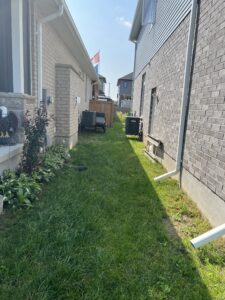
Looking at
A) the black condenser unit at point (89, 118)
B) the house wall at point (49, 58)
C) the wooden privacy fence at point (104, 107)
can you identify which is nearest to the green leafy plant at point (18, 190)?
the house wall at point (49, 58)

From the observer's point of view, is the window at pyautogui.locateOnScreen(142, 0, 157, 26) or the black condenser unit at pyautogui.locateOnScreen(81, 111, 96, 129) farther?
the black condenser unit at pyautogui.locateOnScreen(81, 111, 96, 129)

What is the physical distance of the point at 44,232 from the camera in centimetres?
247

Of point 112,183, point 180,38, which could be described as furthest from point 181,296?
point 180,38

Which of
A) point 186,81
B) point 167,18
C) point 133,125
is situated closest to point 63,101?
point 186,81

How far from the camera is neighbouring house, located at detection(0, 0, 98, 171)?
3684 mm

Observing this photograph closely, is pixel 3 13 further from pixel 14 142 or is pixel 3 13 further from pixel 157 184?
pixel 157 184

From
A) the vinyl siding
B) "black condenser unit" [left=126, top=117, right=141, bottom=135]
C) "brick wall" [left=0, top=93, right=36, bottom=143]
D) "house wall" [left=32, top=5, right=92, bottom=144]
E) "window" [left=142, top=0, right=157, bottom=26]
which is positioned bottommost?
"black condenser unit" [left=126, top=117, right=141, bottom=135]

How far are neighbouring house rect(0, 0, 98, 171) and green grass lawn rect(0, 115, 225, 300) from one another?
1.17 m

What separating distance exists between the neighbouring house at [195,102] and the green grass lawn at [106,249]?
52 centimetres

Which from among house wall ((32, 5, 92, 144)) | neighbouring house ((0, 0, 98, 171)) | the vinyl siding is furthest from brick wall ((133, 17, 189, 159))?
house wall ((32, 5, 92, 144))

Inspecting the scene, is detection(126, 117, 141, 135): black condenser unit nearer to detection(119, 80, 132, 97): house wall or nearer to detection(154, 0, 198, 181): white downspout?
detection(154, 0, 198, 181): white downspout

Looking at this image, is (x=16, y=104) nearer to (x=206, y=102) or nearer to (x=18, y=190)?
(x=18, y=190)

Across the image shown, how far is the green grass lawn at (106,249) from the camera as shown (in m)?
1.88

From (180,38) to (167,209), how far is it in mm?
3596
